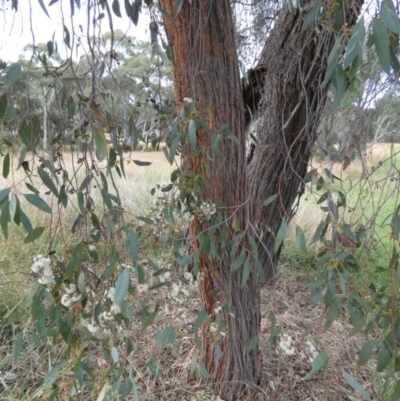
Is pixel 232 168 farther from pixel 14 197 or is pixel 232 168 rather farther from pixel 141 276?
pixel 14 197

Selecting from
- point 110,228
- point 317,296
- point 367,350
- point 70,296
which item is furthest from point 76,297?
point 367,350

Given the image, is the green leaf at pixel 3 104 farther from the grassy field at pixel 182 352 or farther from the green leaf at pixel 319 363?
the green leaf at pixel 319 363

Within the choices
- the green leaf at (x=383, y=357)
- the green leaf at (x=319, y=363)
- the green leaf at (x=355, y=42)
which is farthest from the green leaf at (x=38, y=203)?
the green leaf at (x=383, y=357)

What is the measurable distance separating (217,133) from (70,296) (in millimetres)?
567

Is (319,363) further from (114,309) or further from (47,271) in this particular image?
(47,271)

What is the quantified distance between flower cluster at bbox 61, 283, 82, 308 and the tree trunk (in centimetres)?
34

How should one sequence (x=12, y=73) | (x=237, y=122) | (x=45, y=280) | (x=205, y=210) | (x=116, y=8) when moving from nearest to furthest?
(x=12, y=73), (x=45, y=280), (x=116, y=8), (x=205, y=210), (x=237, y=122)

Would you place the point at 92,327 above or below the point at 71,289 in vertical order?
below

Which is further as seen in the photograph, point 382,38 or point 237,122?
point 237,122

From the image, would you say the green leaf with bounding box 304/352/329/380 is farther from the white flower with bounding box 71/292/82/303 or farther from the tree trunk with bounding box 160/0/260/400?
the white flower with bounding box 71/292/82/303

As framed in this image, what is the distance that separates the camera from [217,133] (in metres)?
1.04

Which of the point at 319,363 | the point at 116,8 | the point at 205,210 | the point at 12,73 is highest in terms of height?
the point at 116,8

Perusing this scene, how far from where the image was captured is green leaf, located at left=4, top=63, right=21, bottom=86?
63cm

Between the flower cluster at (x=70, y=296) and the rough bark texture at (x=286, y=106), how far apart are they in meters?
0.86
